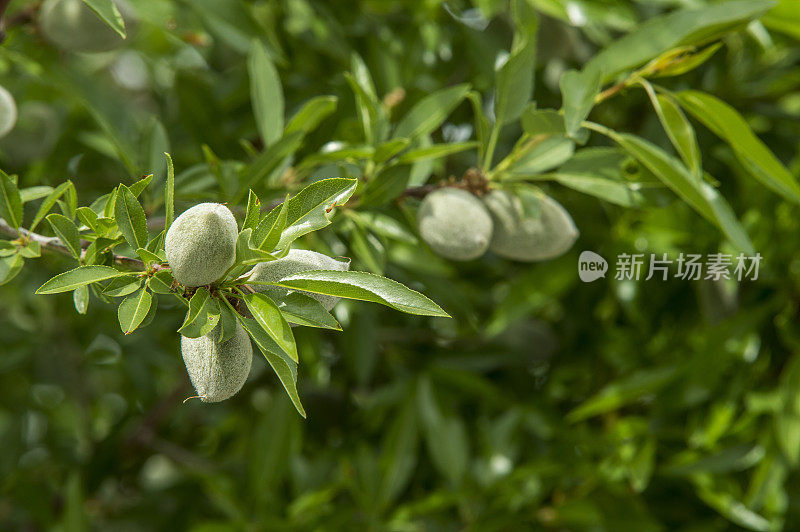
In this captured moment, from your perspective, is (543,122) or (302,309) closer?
(302,309)

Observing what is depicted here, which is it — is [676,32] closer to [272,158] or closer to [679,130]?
[679,130]

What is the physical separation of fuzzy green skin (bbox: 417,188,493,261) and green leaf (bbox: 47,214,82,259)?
12.4 inches

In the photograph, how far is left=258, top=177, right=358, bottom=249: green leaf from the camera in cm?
51

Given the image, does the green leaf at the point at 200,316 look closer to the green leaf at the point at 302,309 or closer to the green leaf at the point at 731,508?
the green leaf at the point at 302,309

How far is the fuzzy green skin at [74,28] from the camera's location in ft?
2.63

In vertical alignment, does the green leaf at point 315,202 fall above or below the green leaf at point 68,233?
above

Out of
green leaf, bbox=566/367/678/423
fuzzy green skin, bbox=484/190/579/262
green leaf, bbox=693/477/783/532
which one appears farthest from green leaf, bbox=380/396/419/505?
fuzzy green skin, bbox=484/190/579/262

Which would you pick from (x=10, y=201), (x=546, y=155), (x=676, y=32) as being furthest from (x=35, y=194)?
(x=676, y=32)

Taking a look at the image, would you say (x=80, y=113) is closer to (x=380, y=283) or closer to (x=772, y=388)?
(x=380, y=283)

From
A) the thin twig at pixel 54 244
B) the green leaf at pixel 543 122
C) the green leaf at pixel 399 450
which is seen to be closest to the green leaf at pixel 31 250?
the thin twig at pixel 54 244

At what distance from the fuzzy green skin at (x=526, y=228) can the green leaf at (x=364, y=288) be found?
0.29 meters

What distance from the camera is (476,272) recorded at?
1410 mm

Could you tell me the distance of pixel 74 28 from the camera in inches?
31.8

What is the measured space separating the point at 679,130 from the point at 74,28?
63 cm
